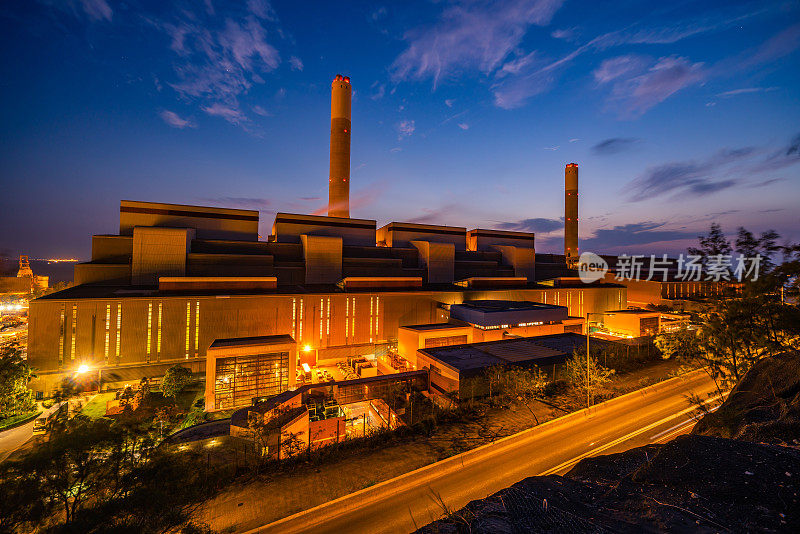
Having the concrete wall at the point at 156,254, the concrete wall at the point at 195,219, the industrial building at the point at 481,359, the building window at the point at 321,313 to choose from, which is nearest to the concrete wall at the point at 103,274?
the concrete wall at the point at 156,254

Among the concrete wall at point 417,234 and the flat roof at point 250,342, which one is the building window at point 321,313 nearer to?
the flat roof at point 250,342

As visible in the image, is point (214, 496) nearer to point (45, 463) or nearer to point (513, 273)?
point (45, 463)

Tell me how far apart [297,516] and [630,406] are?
2264 centimetres

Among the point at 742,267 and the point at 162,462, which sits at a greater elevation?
the point at 742,267

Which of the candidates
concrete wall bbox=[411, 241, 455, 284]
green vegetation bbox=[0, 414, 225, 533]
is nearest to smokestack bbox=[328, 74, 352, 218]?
concrete wall bbox=[411, 241, 455, 284]

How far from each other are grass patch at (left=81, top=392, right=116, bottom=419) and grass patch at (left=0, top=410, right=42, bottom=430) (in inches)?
124

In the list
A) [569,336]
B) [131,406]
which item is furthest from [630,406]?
[131,406]

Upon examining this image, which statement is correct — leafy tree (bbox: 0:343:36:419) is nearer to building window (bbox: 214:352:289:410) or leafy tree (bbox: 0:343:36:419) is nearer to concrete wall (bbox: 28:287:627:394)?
concrete wall (bbox: 28:287:627:394)

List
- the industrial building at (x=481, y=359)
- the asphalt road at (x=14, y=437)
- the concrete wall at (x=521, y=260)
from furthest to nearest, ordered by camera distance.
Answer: the concrete wall at (x=521, y=260)
the industrial building at (x=481, y=359)
the asphalt road at (x=14, y=437)

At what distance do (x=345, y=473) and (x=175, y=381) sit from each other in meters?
22.2

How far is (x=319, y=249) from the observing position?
48781 millimetres

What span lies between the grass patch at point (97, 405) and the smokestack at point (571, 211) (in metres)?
86.8

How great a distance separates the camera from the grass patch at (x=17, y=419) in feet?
74.7

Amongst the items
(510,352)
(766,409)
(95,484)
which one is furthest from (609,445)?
(95,484)
